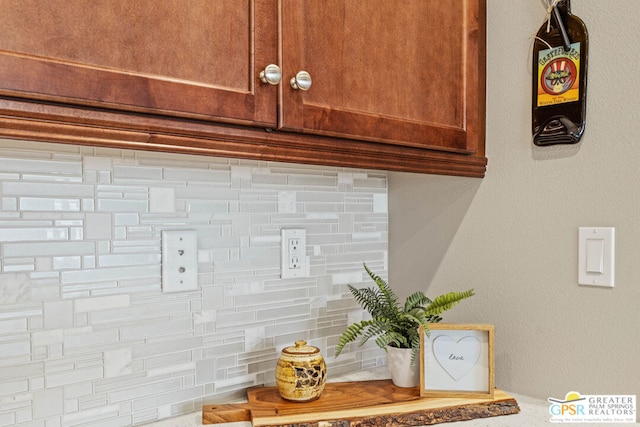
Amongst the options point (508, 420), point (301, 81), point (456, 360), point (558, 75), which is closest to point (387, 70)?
point (301, 81)

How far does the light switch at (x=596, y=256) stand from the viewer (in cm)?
105

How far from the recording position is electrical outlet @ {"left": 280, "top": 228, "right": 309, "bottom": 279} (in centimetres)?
125

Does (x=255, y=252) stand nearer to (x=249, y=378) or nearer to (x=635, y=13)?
(x=249, y=378)

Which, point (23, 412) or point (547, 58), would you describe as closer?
point (23, 412)

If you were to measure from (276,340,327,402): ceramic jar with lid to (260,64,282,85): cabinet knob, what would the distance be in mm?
Result: 550

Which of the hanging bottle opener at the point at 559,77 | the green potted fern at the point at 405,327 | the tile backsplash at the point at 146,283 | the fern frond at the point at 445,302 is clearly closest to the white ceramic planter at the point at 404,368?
the green potted fern at the point at 405,327

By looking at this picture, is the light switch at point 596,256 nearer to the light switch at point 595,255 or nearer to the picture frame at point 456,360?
the light switch at point 595,255

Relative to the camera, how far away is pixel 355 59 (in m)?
0.96

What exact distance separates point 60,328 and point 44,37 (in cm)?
53

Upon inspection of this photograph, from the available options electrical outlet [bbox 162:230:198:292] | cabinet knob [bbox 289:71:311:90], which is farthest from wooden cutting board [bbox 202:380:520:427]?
cabinet knob [bbox 289:71:311:90]

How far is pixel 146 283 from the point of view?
1048 mm

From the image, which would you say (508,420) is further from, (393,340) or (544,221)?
(544,221)

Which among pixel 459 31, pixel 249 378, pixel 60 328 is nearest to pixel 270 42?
pixel 459 31

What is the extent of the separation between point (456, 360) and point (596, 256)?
355 mm
